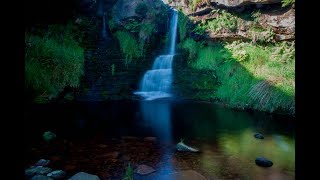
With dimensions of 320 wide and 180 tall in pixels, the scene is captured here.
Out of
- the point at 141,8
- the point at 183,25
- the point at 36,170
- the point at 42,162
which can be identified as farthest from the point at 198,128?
the point at 141,8

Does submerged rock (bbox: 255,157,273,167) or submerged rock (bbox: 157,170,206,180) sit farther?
submerged rock (bbox: 255,157,273,167)

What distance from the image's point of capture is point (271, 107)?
10367 millimetres

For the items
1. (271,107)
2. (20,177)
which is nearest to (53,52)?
(271,107)

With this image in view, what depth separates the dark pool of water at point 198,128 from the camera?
5.46 meters

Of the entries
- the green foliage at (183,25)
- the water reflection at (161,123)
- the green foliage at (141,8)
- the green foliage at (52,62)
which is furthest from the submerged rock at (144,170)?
the green foliage at (141,8)

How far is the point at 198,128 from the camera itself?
8.20m

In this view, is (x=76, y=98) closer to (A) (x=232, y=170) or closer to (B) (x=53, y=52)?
(B) (x=53, y=52)

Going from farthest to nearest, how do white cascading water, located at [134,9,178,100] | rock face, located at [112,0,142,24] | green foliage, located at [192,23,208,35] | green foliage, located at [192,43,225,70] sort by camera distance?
rock face, located at [112,0,142,24]
green foliage, located at [192,23,208,35]
green foliage, located at [192,43,225,70]
white cascading water, located at [134,9,178,100]

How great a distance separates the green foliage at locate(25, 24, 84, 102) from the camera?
11953 millimetres

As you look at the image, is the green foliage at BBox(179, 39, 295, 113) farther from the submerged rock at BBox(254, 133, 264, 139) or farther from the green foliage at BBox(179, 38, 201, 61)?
the submerged rock at BBox(254, 133, 264, 139)

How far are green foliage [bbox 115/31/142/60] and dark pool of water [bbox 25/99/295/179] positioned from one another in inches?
136

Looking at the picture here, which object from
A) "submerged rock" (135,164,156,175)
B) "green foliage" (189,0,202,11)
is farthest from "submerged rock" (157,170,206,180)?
"green foliage" (189,0,202,11)

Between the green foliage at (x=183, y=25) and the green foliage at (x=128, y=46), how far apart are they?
8.36 ft

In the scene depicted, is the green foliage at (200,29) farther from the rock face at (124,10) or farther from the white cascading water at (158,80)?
the rock face at (124,10)
